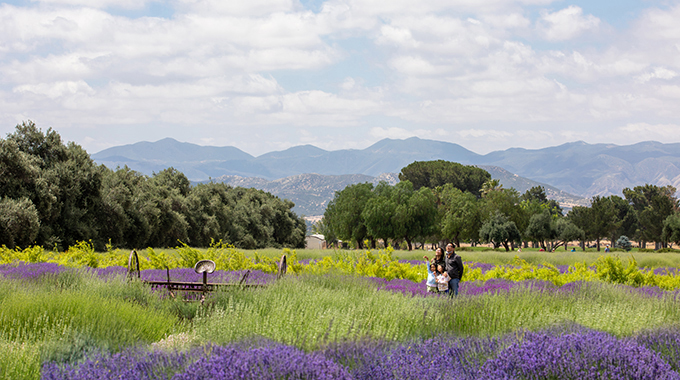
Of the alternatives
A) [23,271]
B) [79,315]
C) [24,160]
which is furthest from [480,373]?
[24,160]

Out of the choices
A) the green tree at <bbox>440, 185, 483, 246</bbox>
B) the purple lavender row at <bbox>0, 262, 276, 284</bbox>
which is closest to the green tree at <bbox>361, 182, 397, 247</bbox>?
the green tree at <bbox>440, 185, 483, 246</bbox>

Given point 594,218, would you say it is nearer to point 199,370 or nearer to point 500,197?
point 500,197

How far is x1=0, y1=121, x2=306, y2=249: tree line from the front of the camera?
23.0m

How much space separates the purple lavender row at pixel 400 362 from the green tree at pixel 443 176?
78.3 meters

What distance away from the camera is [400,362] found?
13.5 ft

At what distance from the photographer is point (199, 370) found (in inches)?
142

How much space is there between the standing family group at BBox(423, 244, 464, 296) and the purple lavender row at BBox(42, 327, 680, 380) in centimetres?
420

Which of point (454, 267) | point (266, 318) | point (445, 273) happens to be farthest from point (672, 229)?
point (266, 318)

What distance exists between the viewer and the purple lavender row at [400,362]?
3685 mm

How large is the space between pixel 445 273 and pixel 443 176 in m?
74.5

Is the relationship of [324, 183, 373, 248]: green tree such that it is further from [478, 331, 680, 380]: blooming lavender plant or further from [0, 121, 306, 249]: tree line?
[478, 331, 680, 380]: blooming lavender plant

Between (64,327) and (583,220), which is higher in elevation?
(583,220)

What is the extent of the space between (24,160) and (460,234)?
4542cm

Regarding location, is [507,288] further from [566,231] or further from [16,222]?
[566,231]
